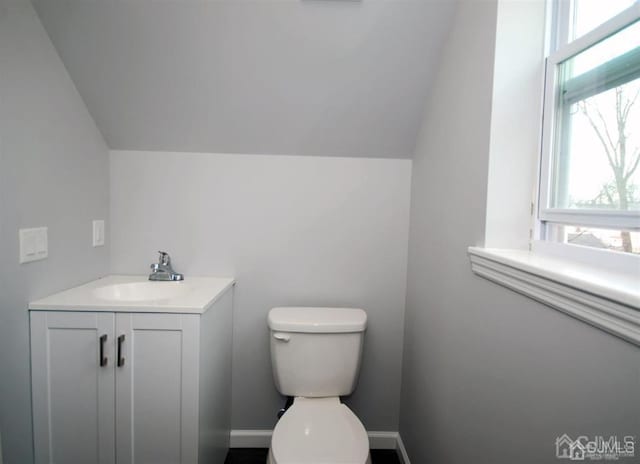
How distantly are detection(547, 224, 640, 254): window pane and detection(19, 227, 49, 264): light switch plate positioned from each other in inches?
66.6

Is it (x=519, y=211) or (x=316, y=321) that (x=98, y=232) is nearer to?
(x=316, y=321)

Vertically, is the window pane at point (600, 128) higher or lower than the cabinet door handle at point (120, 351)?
higher

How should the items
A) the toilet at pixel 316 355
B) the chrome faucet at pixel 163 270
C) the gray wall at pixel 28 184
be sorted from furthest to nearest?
the chrome faucet at pixel 163 270, the toilet at pixel 316 355, the gray wall at pixel 28 184

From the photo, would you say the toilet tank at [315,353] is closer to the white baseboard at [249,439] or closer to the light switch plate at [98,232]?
the white baseboard at [249,439]

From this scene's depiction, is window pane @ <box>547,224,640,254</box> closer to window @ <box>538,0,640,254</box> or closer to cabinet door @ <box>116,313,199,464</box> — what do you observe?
window @ <box>538,0,640,254</box>

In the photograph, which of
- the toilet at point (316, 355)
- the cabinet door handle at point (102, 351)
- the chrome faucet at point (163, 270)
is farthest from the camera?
the chrome faucet at point (163, 270)

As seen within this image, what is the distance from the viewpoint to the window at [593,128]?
30.1 inches

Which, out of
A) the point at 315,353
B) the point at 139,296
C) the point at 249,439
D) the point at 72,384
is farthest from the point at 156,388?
the point at 249,439

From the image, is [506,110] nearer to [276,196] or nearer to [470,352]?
[470,352]

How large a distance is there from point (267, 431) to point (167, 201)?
1314 mm

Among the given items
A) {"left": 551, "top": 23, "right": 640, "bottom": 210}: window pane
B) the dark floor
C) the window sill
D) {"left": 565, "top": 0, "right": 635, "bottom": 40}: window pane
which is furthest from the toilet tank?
{"left": 565, "top": 0, "right": 635, "bottom": 40}: window pane

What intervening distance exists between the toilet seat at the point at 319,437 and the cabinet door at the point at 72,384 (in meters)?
0.63

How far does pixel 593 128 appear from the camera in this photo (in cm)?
87

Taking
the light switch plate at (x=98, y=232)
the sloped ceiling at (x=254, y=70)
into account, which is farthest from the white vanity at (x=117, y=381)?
the sloped ceiling at (x=254, y=70)
